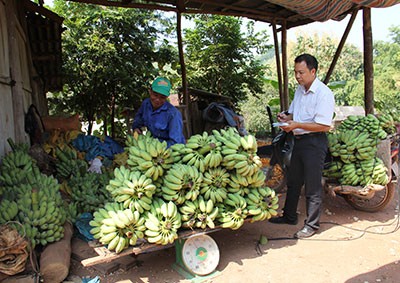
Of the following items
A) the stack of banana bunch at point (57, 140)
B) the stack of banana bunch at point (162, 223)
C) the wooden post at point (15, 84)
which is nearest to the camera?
the stack of banana bunch at point (162, 223)

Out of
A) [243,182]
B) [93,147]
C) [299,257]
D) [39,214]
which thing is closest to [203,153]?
[243,182]

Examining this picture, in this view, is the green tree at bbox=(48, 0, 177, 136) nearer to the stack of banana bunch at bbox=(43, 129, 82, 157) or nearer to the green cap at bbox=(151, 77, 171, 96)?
the stack of banana bunch at bbox=(43, 129, 82, 157)

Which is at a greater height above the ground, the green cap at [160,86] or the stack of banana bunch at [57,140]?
the green cap at [160,86]

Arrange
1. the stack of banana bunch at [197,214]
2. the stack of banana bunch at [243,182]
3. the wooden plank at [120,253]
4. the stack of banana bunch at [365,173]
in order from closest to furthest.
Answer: the wooden plank at [120,253] → the stack of banana bunch at [197,214] → the stack of banana bunch at [243,182] → the stack of banana bunch at [365,173]

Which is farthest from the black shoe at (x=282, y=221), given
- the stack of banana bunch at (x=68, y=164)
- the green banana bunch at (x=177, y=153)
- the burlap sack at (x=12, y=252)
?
the burlap sack at (x=12, y=252)

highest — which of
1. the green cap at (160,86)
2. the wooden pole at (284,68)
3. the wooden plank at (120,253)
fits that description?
the wooden pole at (284,68)

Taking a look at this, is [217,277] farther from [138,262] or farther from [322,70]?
[322,70]

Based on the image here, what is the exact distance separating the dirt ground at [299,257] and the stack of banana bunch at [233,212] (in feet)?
1.56

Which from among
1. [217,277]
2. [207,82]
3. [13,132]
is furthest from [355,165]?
[207,82]

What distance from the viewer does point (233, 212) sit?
3.46 m

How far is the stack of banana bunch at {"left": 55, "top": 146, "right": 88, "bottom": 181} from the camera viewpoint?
16.6ft

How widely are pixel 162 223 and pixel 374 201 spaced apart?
140 inches

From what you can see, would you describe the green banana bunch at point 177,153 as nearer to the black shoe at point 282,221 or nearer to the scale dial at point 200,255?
the scale dial at point 200,255

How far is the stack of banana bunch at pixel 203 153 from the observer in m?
3.36
